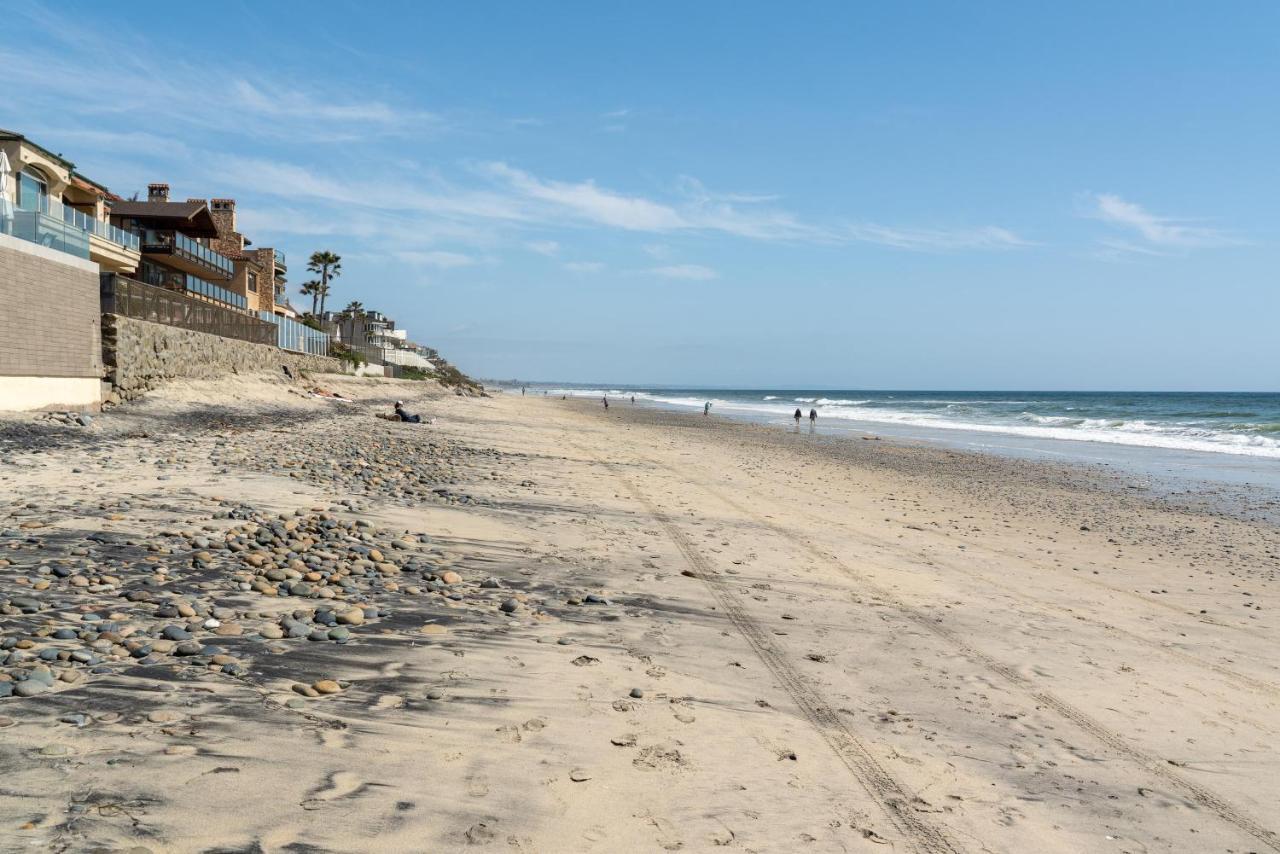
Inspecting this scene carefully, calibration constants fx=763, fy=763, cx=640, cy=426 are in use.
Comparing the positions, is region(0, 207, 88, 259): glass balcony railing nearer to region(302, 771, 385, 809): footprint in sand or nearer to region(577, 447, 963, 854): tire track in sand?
region(577, 447, 963, 854): tire track in sand

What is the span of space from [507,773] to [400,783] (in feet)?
1.61

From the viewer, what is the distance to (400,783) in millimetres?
3387

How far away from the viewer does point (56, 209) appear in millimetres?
19094

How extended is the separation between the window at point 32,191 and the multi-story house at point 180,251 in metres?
6.62

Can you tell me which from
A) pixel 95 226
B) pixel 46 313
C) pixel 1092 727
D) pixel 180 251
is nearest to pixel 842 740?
pixel 1092 727

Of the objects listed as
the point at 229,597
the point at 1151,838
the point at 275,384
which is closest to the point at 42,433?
the point at 229,597

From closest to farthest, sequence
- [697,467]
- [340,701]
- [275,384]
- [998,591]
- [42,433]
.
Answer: [340,701] → [998,591] → [42,433] → [697,467] → [275,384]

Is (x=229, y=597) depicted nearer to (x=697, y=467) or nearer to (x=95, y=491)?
(x=95, y=491)

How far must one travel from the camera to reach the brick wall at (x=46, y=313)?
15.8 m

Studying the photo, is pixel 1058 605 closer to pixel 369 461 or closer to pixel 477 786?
pixel 477 786

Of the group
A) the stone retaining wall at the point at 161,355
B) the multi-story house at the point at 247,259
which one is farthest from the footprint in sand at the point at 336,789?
the multi-story house at the point at 247,259

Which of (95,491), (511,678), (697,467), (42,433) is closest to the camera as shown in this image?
(511,678)

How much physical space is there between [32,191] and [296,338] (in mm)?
20080

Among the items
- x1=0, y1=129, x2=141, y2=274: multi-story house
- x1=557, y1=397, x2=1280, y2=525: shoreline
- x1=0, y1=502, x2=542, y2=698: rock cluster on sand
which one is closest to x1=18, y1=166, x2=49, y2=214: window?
x1=0, y1=129, x2=141, y2=274: multi-story house
